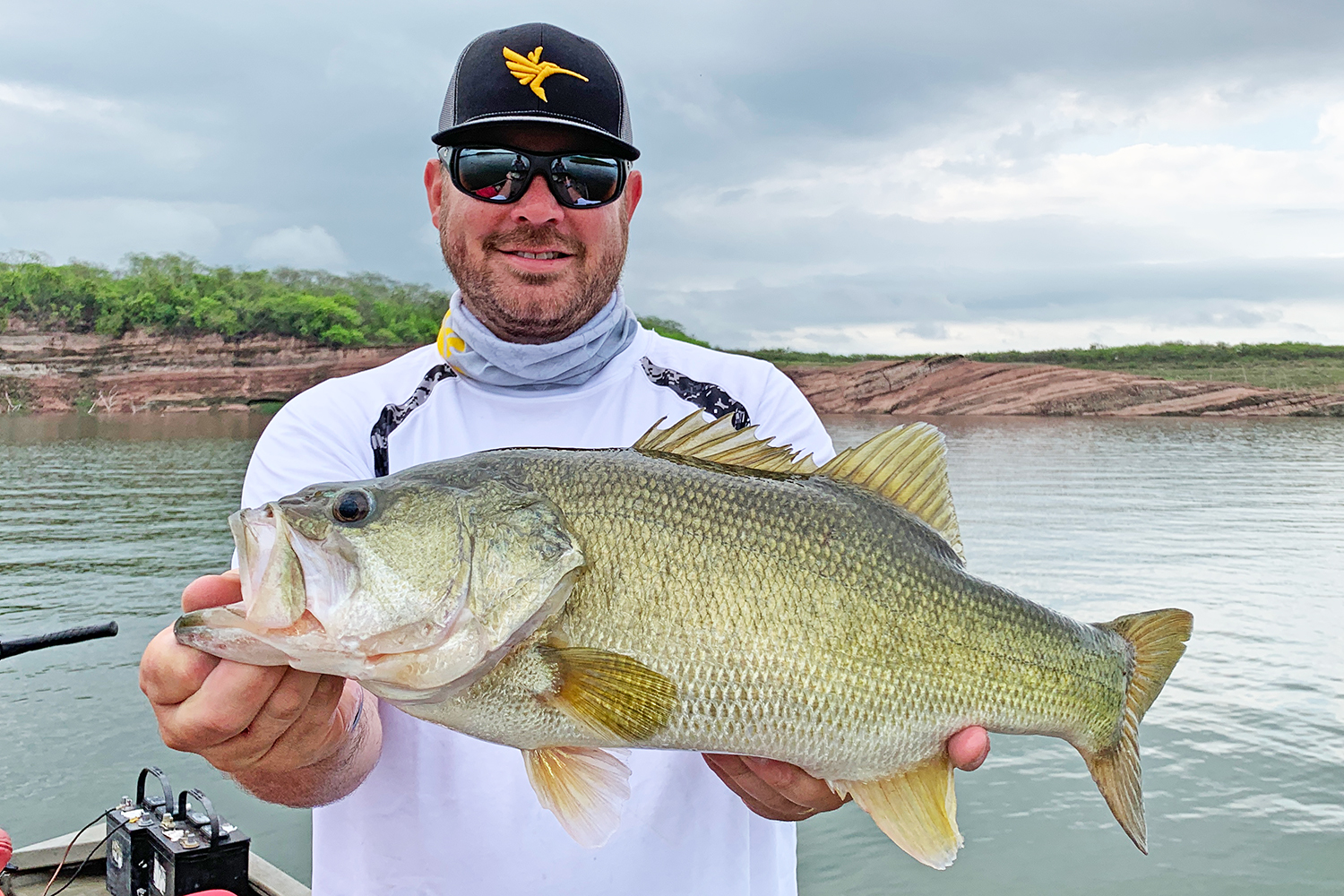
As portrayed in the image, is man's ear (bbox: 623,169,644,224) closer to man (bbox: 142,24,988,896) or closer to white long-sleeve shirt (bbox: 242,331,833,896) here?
Answer: man (bbox: 142,24,988,896)

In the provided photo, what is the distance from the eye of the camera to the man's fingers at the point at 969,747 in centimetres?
205

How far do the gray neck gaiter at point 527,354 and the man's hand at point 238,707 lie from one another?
1.05 meters

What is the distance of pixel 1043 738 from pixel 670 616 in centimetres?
2025

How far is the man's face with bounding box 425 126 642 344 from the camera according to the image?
2.76 metres

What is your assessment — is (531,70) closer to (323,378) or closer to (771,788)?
(771,788)

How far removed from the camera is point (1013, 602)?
2.22 meters

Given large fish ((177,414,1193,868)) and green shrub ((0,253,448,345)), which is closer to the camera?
large fish ((177,414,1193,868))

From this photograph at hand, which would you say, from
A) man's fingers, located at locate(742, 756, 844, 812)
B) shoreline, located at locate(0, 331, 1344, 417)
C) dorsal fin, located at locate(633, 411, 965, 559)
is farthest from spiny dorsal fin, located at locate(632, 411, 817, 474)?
shoreline, located at locate(0, 331, 1344, 417)

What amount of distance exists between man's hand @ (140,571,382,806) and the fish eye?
21 centimetres

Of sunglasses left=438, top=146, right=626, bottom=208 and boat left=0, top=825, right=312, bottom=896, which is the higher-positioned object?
sunglasses left=438, top=146, right=626, bottom=208

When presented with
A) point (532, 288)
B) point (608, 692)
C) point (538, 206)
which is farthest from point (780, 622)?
point (538, 206)

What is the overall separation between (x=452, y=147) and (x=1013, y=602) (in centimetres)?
199

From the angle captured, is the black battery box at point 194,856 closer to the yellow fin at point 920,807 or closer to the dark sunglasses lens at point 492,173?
the dark sunglasses lens at point 492,173

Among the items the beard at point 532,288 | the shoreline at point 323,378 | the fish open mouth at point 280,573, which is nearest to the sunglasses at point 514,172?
the beard at point 532,288
